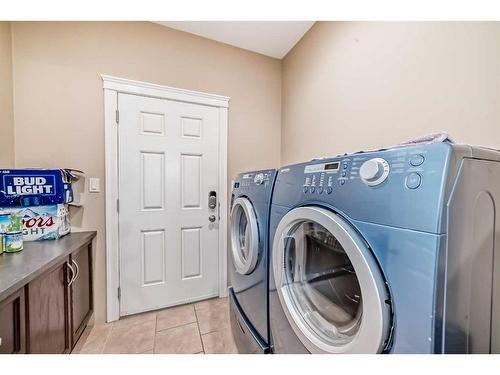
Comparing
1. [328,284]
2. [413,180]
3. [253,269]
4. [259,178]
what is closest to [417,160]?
[413,180]

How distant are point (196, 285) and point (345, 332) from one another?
1.58 metres

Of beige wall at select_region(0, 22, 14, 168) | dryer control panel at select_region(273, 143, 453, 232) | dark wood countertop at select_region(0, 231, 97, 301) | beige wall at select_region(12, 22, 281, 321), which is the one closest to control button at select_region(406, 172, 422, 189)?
dryer control panel at select_region(273, 143, 453, 232)

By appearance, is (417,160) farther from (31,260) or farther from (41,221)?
(41,221)

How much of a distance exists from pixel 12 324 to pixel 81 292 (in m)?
0.70

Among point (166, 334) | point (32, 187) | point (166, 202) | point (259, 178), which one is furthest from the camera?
point (166, 202)

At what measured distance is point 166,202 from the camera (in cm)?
Answer: 184

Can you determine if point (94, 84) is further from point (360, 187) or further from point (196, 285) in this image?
point (360, 187)

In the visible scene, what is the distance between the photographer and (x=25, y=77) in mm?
1473

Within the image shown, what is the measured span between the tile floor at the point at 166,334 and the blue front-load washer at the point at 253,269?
0.32 meters

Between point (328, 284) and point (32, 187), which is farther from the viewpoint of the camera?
point (32, 187)

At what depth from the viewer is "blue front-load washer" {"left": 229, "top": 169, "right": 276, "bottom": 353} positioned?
1017 mm

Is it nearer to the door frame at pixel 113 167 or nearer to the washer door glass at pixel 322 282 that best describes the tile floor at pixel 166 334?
the door frame at pixel 113 167

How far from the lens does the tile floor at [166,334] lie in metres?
1.41
